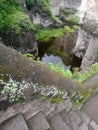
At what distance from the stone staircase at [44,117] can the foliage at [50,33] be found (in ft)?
47.6

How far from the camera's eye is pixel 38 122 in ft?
9.39

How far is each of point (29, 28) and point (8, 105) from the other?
1203cm

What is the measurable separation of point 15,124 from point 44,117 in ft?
2.06

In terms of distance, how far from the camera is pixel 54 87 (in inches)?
119

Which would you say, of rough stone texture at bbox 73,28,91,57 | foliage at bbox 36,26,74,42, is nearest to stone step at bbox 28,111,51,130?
rough stone texture at bbox 73,28,91,57

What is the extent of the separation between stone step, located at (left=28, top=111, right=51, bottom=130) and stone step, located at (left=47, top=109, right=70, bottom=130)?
30cm

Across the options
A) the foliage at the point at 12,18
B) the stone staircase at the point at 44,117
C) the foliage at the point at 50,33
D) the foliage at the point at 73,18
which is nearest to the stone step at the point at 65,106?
the stone staircase at the point at 44,117

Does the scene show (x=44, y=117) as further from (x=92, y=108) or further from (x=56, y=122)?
(x=92, y=108)

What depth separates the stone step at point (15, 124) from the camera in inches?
93.9

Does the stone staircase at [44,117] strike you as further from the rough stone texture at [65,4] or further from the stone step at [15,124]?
the rough stone texture at [65,4]

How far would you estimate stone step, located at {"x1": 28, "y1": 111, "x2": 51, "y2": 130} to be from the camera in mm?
2784

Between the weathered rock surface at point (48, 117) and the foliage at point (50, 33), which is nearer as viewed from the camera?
the weathered rock surface at point (48, 117)

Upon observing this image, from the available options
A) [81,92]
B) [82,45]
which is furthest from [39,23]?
[81,92]

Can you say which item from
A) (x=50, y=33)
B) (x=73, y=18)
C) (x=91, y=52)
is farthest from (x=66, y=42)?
(x=91, y=52)
